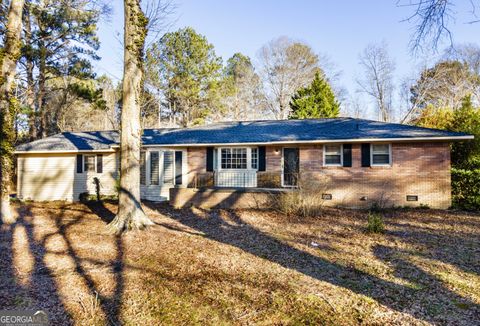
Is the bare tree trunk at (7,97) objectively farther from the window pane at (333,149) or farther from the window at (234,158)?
the window pane at (333,149)

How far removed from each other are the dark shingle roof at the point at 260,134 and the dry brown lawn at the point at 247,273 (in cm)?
435

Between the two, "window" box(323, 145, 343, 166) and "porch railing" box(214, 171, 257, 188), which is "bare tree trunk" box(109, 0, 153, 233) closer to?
"porch railing" box(214, 171, 257, 188)

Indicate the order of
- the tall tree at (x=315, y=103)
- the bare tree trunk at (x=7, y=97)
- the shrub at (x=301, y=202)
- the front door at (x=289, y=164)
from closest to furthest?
the bare tree trunk at (x=7, y=97) → the shrub at (x=301, y=202) → the front door at (x=289, y=164) → the tall tree at (x=315, y=103)

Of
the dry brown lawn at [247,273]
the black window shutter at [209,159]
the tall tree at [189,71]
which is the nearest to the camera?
the dry brown lawn at [247,273]

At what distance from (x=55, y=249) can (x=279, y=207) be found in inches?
268

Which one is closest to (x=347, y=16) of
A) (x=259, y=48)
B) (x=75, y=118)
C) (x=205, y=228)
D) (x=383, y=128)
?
(x=383, y=128)

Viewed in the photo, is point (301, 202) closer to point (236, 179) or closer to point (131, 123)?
point (236, 179)

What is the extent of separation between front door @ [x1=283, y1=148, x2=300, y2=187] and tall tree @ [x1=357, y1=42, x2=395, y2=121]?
2122 centimetres

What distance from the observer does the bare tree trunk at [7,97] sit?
8922mm

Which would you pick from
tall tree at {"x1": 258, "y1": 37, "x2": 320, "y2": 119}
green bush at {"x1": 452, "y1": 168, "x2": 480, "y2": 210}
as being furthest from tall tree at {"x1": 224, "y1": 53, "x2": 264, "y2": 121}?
green bush at {"x1": 452, "y1": 168, "x2": 480, "y2": 210}

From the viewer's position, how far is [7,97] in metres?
9.10

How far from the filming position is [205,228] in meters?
8.41

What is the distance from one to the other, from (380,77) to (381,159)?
22472mm

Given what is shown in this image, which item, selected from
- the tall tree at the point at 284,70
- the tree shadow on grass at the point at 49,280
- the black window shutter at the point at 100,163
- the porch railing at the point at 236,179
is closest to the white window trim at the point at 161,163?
the porch railing at the point at 236,179
